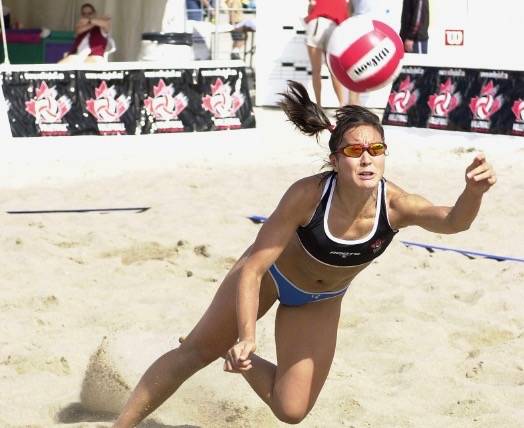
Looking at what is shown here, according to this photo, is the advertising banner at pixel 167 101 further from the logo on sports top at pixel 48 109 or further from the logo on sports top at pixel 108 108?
the logo on sports top at pixel 48 109

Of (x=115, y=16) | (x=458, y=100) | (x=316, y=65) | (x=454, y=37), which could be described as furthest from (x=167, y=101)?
(x=454, y=37)

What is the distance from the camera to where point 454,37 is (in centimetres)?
1279

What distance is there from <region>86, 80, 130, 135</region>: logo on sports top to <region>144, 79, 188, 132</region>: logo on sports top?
0.26 metres

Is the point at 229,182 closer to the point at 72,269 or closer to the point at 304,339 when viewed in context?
the point at 72,269

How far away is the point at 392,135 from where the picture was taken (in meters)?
11.2

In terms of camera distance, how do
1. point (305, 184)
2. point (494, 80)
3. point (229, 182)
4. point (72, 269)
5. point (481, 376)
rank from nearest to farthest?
point (305, 184) < point (481, 376) < point (72, 269) < point (229, 182) < point (494, 80)

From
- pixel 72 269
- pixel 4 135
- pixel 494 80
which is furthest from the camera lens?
pixel 494 80

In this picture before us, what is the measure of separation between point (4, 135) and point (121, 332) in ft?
17.4

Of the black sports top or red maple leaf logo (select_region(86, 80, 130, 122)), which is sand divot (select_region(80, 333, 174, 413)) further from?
red maple leaf logo (select_region(86, 80, 130, 122))

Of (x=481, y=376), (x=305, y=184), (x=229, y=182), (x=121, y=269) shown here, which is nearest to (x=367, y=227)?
(x=305, y=184)

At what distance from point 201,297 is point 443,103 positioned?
18.8ft

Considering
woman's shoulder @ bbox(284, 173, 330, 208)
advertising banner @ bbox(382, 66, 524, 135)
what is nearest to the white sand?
advertising banner @ bbox(382, 66, 524, 135)

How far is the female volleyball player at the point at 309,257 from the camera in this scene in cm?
357

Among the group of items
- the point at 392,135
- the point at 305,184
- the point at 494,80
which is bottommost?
the point at 392,135
